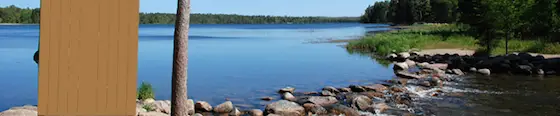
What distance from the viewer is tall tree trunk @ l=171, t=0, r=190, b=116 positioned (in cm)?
613

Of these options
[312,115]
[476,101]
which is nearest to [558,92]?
[476,101]

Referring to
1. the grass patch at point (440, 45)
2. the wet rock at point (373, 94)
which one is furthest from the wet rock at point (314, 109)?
the grass patch at point (440, 45)

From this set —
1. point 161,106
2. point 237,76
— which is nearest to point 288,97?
point 161,106

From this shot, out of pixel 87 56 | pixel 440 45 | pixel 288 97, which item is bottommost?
pixel 288 97

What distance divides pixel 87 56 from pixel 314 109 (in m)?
9.52

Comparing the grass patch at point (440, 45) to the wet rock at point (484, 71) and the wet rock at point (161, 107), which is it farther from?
the wet rock at point (161, 107)

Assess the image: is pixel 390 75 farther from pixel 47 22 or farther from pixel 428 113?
pixel 47 22

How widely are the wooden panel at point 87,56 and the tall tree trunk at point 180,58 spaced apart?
165cm

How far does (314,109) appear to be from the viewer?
44.3 ft

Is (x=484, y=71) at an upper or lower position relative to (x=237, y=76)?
upper

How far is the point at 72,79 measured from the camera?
14.5 feet

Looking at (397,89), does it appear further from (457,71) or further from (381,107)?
(457,71)

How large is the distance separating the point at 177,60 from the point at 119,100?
1.87 m

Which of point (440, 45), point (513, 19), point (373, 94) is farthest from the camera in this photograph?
point (440, 45)
